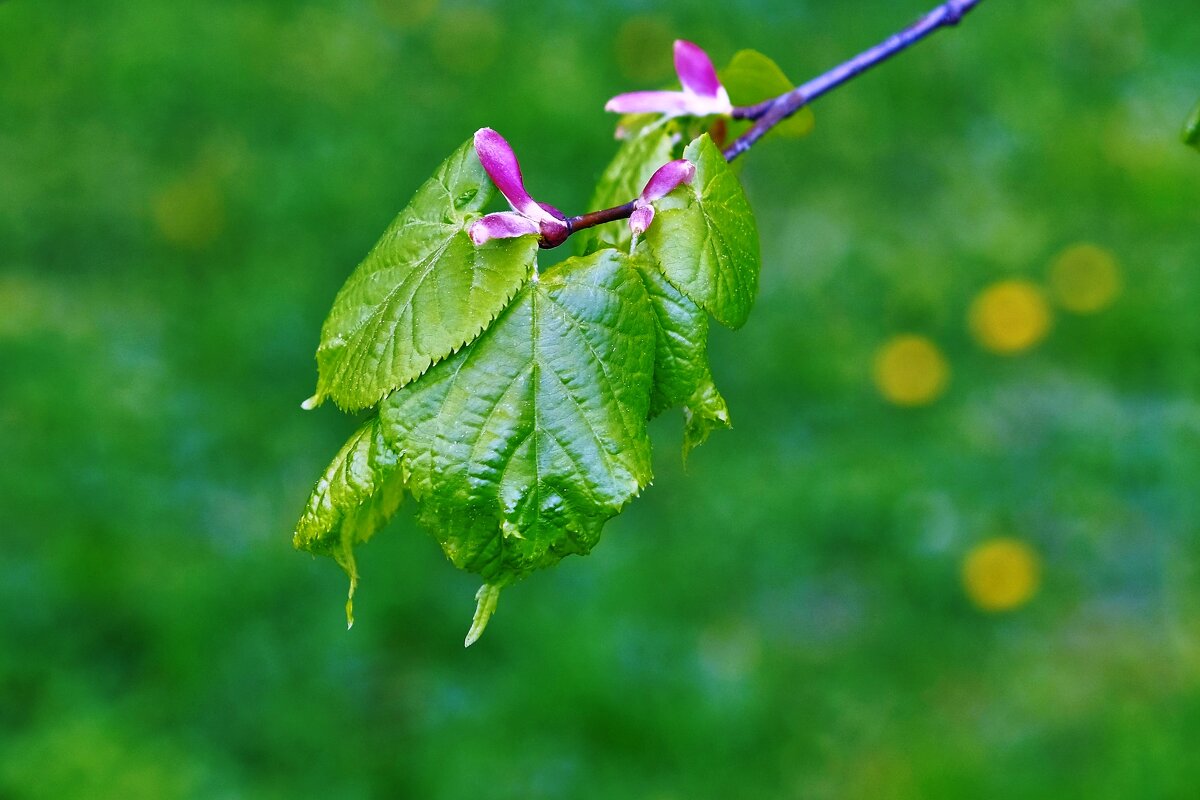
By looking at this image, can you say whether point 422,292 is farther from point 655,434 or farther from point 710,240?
point 655,434

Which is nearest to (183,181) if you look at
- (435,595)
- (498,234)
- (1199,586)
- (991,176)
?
(435,595)

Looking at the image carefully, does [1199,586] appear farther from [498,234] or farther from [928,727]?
[498,234]

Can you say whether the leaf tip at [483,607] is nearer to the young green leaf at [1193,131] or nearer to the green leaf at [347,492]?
the green leaf at [347,492]

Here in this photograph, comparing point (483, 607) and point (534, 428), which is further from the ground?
point (534, 428)

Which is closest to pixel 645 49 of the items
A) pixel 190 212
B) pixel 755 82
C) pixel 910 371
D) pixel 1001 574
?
pixel 910 371

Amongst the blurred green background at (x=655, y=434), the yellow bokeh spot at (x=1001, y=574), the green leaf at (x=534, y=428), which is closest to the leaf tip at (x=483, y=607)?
the green leaf at (x=534, y=428)
